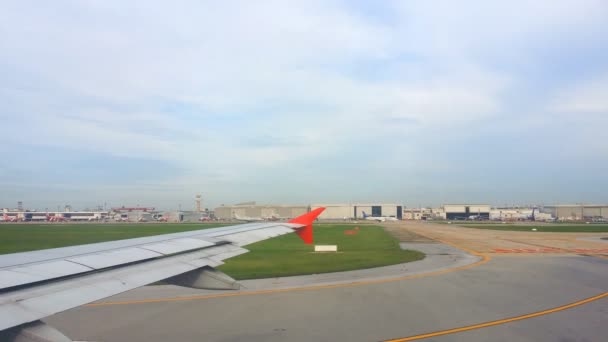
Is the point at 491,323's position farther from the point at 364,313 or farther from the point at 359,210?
the point at 359,210

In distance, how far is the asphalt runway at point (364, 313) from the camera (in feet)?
33.0

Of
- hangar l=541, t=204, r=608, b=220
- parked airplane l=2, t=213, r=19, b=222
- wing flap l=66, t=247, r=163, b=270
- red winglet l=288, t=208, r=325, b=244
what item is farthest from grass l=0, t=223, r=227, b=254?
hangar l=541, t=204, r=608, b=220

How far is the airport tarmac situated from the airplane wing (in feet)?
7.33

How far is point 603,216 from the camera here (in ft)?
537

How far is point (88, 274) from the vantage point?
615 cm

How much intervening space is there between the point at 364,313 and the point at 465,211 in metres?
171

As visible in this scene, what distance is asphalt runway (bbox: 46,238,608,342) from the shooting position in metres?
10.0

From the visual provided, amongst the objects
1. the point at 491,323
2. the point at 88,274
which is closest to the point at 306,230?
the point at 491,323

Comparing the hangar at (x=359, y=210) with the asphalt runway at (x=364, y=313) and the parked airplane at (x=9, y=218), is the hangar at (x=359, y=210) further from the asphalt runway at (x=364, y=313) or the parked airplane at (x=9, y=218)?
the asphalt runway at (x=364, y=313)

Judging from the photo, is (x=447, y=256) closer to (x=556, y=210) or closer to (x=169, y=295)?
(x=169, y=295)

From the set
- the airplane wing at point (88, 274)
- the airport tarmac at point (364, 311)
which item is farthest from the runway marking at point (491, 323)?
the airplane wing at point (88, 274)

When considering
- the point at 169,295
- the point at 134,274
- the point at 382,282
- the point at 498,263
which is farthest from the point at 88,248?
the point at 498,263

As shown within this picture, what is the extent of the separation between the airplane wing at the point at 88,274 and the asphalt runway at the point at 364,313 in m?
2.24

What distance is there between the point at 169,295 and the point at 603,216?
19104 cm
